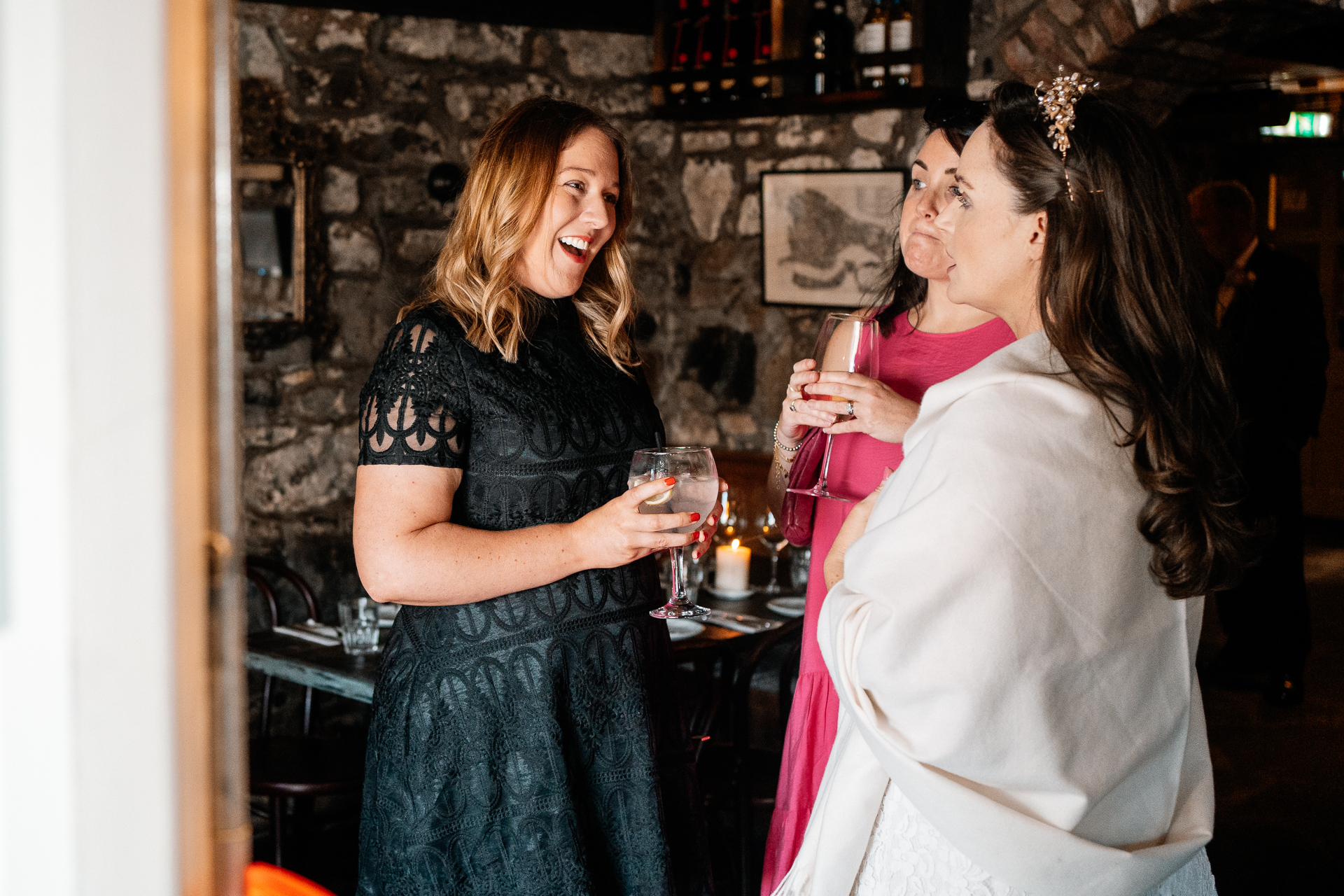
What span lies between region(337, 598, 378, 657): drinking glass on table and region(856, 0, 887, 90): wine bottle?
2.71m

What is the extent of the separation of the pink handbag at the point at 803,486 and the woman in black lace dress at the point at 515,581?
1.06ft

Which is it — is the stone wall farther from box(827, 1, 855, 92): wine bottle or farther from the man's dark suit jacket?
the man's dark suit jacket

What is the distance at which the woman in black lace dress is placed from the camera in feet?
4.99

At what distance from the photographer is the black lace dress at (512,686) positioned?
61.0 inches

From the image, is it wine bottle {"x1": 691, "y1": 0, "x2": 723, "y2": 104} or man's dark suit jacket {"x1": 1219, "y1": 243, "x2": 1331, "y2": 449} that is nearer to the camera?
man's dark suit jacket {"x1": 1219, "y1": 243, "x2": 1331, "y2": 449}

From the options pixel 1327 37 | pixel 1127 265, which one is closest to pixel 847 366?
pixel 1127 265

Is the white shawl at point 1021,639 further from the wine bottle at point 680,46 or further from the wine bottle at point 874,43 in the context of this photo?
the wine bottle at point 680,46

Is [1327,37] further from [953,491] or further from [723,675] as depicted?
[953,491]

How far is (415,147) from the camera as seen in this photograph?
419 centimetres

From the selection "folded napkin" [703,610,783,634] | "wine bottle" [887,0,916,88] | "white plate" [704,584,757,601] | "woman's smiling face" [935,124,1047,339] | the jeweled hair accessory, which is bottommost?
"folded napkin" [703,610,783,634]

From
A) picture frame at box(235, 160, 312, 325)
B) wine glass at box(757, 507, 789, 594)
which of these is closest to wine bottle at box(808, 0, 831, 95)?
wine glass at box(757, 507, 789, 594)

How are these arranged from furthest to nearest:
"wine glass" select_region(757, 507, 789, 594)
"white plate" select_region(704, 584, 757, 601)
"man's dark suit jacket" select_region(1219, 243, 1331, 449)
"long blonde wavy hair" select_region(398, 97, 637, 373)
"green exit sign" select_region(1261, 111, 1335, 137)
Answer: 1. "green exit sign" select_region(1261, 111, 1335, 137)
2. "man's dark suit jacket" select_region(1219, 243, 1331, 449)
3. "wine glass" select_region(757, 507, 789, 594)
4. "white plate" select_region(704, 584, 757, 601)
5. "long blonde wavy hair" select_region(398, 97, 637, 373)

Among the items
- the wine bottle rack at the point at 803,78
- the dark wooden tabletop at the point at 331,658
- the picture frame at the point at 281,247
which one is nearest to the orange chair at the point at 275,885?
the dark wooden tabletop at the point at 331,658

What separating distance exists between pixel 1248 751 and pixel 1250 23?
269cm
